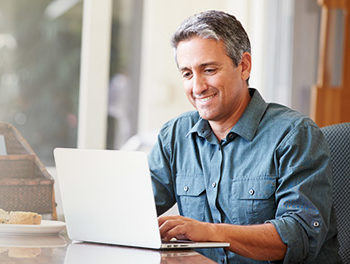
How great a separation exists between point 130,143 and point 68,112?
1.32 ft

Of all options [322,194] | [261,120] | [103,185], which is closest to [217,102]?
[261,120]

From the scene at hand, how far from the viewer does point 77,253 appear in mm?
1111

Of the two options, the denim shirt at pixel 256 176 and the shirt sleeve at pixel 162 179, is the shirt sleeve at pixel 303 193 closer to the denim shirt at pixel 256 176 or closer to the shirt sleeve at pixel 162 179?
the denim shirt at pixel 256 176

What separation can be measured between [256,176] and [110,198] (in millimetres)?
459

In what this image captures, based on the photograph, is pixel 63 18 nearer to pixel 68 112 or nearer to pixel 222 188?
pixel 68 112

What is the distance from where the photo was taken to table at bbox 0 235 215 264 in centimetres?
103

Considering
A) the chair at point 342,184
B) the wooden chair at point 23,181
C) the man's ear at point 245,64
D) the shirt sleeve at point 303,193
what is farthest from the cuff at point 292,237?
the wooden chair at point 23,181

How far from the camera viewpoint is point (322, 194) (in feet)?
4.54

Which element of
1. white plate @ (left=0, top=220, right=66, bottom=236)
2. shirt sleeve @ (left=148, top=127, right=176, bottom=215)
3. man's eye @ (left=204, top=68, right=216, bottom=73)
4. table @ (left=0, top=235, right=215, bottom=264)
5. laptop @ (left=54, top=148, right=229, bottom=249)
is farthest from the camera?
shirt sleeve @ (left=148, top=127, right=176, bottom=215)

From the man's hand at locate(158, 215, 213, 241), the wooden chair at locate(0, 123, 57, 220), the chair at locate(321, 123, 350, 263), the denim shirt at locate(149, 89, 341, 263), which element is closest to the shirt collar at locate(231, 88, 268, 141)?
the denim shirt at locate(149, 89, 341, 263)

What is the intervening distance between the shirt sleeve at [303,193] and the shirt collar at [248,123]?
0.39 ft

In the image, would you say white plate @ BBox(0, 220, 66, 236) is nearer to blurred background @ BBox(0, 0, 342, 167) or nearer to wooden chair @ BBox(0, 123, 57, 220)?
wooden chair @ BBox(0, 123, 57, 220)

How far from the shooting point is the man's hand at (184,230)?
3.90 ft

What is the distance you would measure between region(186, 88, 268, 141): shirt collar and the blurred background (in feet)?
4.85
